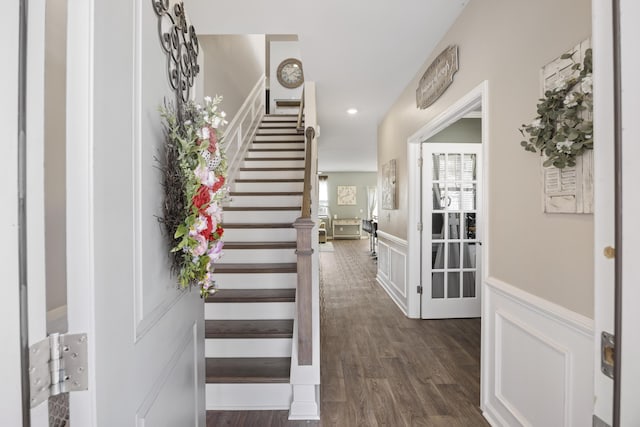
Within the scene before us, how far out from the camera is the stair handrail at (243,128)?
3.99 meters

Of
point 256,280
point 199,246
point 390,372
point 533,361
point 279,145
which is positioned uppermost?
point 279,145

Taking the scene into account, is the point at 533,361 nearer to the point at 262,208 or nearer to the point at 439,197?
the point at 439,197

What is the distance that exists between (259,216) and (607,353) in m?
3.18

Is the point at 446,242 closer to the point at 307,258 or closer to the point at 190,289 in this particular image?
the point at 307,258

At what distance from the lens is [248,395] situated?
6.72 feet

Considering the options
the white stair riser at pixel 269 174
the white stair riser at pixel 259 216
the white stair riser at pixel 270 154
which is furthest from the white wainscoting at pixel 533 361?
the white stair riser at pixel 270 154

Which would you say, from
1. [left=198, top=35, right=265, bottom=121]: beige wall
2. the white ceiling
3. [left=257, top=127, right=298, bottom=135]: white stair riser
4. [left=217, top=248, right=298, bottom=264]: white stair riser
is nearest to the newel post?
[left=217, top=248, right=298, bottom=264]: white stair riser

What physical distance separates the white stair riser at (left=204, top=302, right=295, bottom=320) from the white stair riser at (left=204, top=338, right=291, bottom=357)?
0.83ft

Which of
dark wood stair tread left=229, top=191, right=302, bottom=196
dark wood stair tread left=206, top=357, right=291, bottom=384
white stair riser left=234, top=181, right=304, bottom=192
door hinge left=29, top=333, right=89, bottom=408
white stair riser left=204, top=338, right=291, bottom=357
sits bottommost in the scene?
dark wood stair tread left=206, top=357, right=291, bottom=384

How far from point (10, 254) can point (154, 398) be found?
611mm

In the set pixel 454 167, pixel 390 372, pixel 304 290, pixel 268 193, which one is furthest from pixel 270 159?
pixel 390 372

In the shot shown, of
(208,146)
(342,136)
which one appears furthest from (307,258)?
(342,136)

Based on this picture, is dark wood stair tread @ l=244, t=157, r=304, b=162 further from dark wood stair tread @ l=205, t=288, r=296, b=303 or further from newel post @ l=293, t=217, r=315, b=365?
newel post @ l=293, t=217, r=315, b=365

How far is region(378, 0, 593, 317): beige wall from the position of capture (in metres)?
1.31
